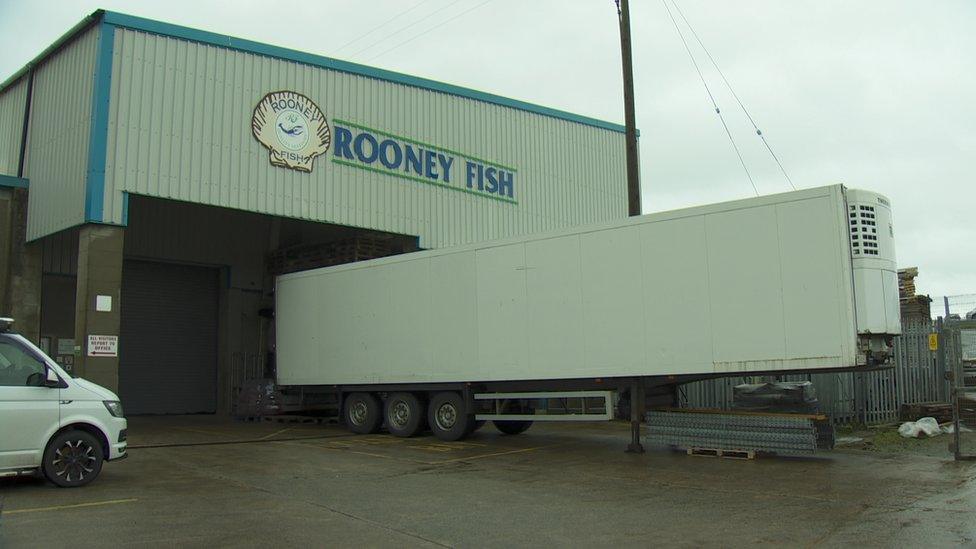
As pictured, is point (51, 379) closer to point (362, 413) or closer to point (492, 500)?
point (492, 500)

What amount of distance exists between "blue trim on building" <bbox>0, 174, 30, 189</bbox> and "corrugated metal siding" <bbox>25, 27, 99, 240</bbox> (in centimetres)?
19

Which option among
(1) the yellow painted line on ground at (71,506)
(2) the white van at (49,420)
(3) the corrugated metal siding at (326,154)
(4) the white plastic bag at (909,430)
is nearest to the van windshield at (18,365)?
(2) the white van at (49,420)

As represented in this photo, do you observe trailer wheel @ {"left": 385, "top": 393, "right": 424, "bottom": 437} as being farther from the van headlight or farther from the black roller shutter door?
the black roller shutter door

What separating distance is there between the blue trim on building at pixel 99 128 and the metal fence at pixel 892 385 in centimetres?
1396

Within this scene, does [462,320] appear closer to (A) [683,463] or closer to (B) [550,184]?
(A) [683,463]

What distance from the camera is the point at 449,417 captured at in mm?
15188

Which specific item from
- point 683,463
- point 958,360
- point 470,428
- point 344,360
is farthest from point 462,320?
point 958,360

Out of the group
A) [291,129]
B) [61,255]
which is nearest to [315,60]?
[291,129]

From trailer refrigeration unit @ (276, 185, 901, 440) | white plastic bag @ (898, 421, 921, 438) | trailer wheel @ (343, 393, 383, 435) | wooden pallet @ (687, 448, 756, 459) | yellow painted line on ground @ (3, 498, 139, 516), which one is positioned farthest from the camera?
trailer wheel @ (343, 393, 383, 435)

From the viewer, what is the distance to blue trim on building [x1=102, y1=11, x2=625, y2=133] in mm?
15727

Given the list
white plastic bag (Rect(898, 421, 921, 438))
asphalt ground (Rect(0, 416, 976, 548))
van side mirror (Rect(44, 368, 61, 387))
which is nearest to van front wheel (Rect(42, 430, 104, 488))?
asphalt ground (Rect(0, 416, 976, 548))

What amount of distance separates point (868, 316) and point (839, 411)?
21.5ft

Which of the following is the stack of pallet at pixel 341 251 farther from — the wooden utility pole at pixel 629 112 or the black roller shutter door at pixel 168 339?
the wooden utility pole at pixel 629 112

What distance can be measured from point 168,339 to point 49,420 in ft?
47.6
